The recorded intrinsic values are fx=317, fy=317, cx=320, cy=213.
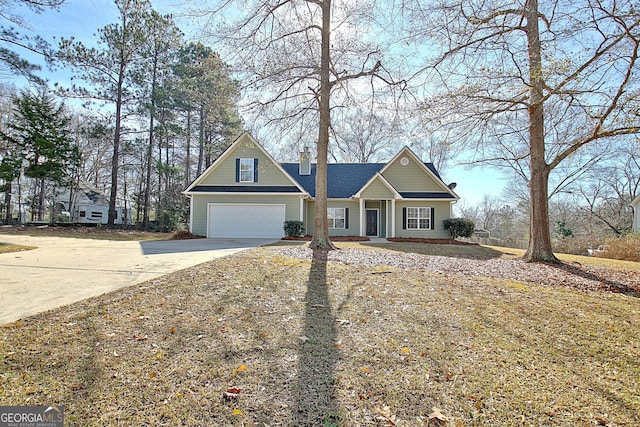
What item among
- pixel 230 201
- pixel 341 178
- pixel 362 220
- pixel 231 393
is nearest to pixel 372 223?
pixel 362 220

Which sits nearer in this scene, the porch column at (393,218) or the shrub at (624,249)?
the shrub at (624,249)

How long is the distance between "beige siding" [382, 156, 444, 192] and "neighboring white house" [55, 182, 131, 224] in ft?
90.1

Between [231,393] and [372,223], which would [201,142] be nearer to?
[372,223]

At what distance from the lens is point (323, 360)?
2969 mm

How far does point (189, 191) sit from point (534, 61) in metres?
15.7

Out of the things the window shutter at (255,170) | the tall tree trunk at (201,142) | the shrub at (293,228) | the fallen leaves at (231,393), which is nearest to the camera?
the fallen leaves at (231,393)

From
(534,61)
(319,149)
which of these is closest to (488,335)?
(534,61)

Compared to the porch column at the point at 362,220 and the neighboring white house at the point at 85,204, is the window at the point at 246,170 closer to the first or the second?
the porch column at the point at 362,220

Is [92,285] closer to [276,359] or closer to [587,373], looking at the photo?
[276,359]

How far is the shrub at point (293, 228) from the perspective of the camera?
16562 mm

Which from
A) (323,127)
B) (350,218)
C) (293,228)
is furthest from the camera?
(350,218)

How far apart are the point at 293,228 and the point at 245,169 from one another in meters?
4.34

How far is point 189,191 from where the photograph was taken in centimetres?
1719

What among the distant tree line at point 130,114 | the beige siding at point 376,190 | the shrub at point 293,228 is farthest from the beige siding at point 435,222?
the distant tree line at point 130,114
